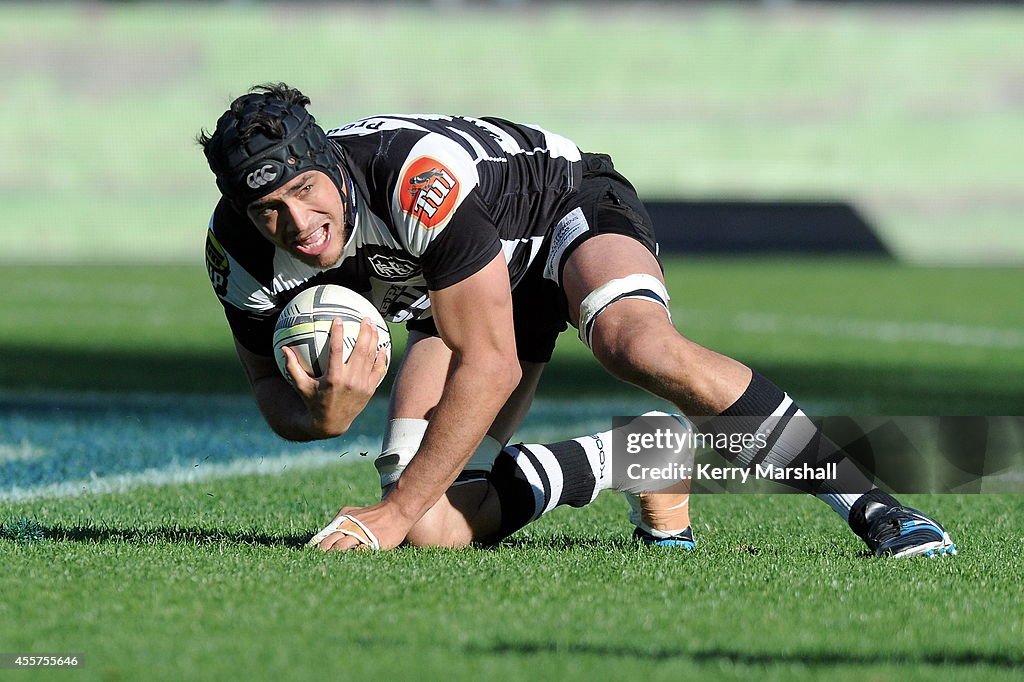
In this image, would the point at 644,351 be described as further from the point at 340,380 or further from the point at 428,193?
the point at 340,380

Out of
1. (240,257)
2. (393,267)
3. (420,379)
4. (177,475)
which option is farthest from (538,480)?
(177,475)

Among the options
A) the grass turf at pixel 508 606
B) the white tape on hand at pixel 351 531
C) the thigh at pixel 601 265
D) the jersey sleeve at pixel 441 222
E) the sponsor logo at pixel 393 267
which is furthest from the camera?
the thigh at pixel 601 265

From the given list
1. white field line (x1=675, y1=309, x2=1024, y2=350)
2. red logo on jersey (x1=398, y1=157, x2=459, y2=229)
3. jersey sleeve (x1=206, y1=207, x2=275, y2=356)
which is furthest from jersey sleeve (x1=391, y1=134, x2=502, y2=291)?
white field line (x1=675, y1=309, x2=1024, y2=350)

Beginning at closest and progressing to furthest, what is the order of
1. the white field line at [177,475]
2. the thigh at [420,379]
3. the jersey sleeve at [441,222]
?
1. the jersey sleeve at [441,222]
2. the thigh at [420,379]
3. the white field line at [177,475]

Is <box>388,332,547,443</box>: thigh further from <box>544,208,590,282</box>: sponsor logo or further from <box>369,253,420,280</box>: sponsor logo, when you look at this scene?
<box>369,253,420,280</box>: sponsor logo

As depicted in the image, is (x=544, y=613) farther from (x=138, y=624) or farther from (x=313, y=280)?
(x=313, y=280)

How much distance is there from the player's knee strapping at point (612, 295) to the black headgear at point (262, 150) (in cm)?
85

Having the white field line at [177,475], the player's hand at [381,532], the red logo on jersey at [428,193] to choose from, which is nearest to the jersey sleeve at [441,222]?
the red logo on jersey at [428,193]

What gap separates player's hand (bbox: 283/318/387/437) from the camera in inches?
172

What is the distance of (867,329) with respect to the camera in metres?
14.2

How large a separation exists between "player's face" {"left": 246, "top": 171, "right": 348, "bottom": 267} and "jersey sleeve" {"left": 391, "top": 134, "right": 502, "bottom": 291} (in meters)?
0.18

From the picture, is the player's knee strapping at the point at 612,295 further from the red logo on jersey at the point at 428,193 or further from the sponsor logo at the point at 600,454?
the sponsor logo at the point at 600,454

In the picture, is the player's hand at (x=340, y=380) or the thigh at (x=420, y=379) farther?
the thigh at (x=420, y=379)

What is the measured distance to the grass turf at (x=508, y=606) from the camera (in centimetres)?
326
